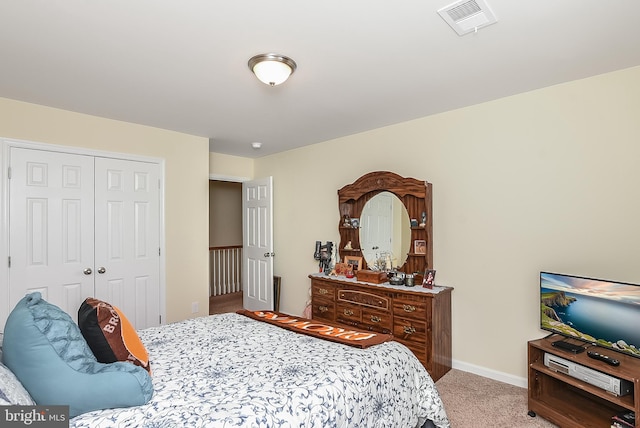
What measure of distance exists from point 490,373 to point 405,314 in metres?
0.89

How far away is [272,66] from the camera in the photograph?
2170 millimetres

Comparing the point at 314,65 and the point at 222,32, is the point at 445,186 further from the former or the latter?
the point at 222,32

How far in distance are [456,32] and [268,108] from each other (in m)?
1.79

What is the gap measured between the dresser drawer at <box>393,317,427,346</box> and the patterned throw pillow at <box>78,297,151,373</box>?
2.27 metres

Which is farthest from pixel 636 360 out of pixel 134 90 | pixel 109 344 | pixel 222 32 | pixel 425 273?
pixel 134 90

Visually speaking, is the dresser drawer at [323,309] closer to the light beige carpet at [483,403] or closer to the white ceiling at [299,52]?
the light beige carpet at [483,403]

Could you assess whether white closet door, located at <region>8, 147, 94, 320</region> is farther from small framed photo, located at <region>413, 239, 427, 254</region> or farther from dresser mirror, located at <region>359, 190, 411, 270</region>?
small framed photo, located at <region>413, 239, 427, 254</region>

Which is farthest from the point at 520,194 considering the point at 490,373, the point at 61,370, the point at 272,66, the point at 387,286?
the point at 61,370

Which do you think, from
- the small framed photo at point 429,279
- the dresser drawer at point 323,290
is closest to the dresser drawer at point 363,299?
the dresser drawer at point 323,290

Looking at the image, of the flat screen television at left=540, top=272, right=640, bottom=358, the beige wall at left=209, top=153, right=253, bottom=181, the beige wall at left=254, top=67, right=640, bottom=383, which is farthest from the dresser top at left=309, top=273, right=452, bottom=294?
the beige wall at left=209, top=153, right=253, bottom=181

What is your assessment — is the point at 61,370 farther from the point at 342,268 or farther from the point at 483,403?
the point at 342,268

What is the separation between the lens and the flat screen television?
2055 mm

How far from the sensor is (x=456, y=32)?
6.25ft

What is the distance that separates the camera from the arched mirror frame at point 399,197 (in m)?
3.38
